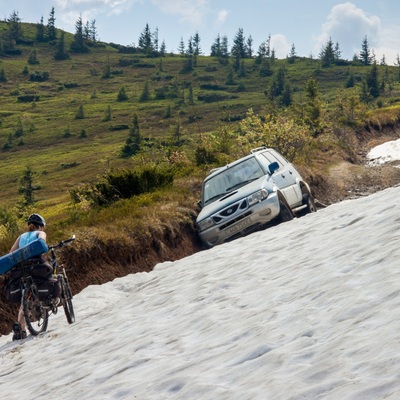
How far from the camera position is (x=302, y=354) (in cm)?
509

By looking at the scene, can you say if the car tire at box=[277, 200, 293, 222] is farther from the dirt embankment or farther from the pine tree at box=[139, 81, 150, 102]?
the pine tree at box=[139, 81, 150, 102]

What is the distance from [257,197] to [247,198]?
0.23m

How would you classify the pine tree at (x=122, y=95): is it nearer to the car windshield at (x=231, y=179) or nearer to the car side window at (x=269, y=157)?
the car side window at (x=269, y=157)

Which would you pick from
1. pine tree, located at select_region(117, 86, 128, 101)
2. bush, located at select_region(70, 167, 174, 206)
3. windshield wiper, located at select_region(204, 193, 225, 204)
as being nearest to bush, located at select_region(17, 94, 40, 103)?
pine tree, located at select_region(117, 86, 128, 101)

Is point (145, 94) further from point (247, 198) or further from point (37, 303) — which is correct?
point (37, 303)

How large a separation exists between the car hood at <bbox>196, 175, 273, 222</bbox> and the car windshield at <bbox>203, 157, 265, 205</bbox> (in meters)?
0.37

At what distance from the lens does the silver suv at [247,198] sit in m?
14.4

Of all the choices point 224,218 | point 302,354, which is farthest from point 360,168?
point 302,354

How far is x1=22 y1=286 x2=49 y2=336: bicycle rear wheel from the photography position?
9.57m

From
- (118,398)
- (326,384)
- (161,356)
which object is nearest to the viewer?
(326,384)

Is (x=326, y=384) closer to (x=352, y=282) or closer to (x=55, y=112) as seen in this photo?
(x=352, y=282)

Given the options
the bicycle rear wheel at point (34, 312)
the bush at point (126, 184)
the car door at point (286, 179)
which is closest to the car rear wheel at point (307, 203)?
the car door at point (286, 179)

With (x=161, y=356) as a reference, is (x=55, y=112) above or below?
above

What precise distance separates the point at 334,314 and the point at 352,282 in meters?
1.00
